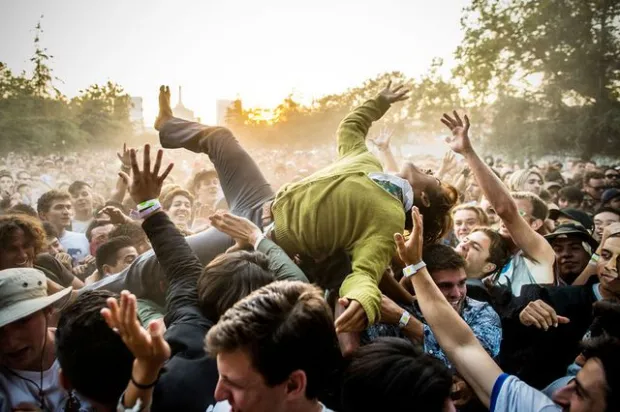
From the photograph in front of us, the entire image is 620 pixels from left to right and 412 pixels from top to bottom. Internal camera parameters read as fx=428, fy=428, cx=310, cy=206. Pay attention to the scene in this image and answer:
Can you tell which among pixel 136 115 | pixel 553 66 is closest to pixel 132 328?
pixel 136 115

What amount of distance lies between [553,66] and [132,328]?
34.2 feet

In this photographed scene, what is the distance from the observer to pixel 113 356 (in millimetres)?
1408

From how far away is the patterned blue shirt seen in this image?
1952 mm

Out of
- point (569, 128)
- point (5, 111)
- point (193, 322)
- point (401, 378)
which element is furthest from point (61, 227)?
point (569, 128)

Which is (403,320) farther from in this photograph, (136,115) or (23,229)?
(136,115)

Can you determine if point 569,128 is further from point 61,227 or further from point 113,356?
point 113,356

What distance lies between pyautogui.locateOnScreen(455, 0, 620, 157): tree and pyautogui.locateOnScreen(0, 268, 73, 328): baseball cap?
8.01 meters

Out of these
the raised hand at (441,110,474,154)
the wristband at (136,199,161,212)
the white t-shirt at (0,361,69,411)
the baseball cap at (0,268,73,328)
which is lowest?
the white t-shirt at (0,361,69,411)

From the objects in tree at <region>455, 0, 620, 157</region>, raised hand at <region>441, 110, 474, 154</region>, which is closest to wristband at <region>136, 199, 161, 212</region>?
raised hand at <region>441, 110, 474, 154</region>

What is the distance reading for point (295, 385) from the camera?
4.12ft

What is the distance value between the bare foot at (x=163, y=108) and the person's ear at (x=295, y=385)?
6.63 ft

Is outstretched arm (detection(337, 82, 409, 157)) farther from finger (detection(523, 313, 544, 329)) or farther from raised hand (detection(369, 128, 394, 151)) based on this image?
finger (detection(523, 313, 544, 329))

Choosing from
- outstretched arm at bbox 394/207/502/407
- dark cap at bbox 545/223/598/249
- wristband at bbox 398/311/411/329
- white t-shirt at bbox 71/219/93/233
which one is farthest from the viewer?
white t-shirt at bbox 71/219/93/233

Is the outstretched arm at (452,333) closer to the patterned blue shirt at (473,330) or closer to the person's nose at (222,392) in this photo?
the patterned blue shirt at (473,330)
